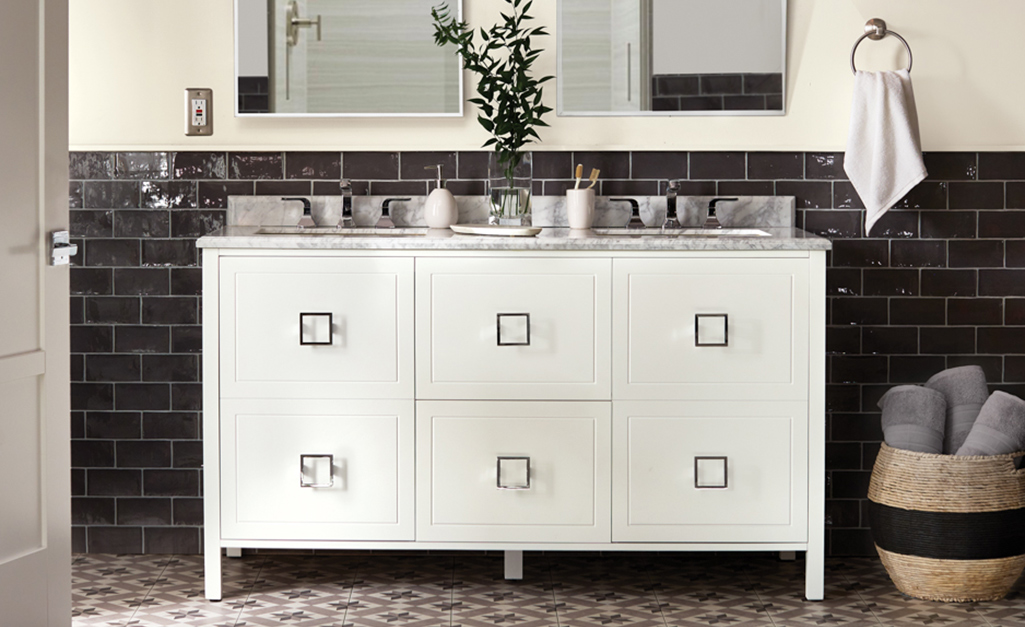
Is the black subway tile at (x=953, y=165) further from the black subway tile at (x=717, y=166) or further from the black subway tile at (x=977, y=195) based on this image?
the black subway tile at (x=717, y=166)

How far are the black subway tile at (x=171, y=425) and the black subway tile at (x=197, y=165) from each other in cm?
71

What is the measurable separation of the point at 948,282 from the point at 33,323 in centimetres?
246

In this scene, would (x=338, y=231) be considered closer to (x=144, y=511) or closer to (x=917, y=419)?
(x=144, y=511)

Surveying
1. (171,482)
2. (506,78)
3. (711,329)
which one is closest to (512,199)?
(506,78)

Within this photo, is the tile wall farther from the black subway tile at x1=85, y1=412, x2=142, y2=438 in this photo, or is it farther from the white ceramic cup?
the white ceramic cup

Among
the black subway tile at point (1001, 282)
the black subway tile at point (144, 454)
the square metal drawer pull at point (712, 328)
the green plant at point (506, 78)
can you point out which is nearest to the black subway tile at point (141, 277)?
the black subway tile at point (144, 454)

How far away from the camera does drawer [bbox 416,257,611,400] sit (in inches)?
103

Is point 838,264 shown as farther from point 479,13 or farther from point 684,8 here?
point 479,13

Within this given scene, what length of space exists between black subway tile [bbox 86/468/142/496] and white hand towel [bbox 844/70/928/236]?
90.5 inches

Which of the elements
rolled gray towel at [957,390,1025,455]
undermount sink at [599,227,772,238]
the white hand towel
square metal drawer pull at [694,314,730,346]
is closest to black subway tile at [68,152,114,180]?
undermount sink at [599,227,772,238]

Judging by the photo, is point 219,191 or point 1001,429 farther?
point 219,191

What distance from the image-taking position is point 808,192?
3.09 m

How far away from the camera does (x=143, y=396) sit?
3.15m

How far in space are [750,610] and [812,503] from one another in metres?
0.33
